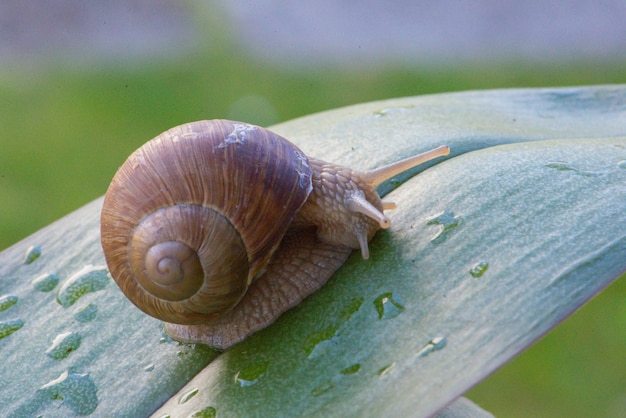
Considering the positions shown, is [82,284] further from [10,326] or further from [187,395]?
[187,395]

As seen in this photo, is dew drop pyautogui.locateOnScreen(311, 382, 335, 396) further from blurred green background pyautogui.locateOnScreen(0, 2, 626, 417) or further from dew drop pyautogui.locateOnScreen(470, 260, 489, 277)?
blurred green background pyautogui.locateOnScreen(0, 2, 626, 417)

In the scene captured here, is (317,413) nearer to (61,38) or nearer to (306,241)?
(306,241)

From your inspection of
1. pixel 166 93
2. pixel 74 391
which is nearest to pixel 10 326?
pixel 74 391

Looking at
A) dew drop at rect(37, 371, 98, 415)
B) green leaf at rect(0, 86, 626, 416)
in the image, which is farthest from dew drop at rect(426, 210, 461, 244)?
dew drop at rect(37, 371, 98, 415)

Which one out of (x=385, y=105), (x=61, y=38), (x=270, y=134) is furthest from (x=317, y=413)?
(x=61, y=38)

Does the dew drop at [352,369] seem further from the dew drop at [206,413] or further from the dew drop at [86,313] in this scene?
the dew drop at [86,313]

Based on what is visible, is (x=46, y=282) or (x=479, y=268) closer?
(x=479, y=268)
